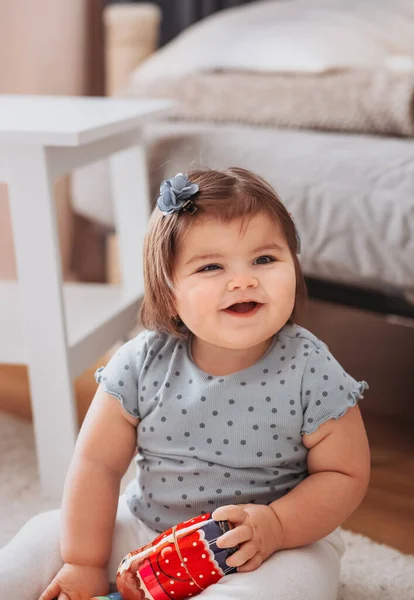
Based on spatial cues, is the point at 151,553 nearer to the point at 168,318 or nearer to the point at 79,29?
the point at 168,318

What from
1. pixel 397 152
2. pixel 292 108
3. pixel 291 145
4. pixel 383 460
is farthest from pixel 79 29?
pixel 383 460

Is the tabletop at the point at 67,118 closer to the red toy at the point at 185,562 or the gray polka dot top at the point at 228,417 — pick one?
the gray polka dot top at the point at 228,417

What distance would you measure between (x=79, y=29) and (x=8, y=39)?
330mm

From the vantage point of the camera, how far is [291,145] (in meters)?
1.40

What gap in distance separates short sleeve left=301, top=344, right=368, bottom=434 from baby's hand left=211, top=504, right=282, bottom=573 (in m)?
0.09

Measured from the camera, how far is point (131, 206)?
1447 mm

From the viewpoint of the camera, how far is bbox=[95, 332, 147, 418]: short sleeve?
84 centimetres

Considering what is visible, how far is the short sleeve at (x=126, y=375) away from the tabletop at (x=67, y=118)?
1.11 ft

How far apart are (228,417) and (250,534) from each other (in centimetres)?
12

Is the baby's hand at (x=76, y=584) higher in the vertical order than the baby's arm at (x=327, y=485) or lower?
lower

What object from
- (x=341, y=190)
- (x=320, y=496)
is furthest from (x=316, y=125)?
(x=320, y=496)

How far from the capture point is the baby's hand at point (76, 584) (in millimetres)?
775

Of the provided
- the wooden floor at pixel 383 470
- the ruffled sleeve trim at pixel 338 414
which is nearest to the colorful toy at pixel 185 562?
the ruffled sleeve trim at pixel 338 414

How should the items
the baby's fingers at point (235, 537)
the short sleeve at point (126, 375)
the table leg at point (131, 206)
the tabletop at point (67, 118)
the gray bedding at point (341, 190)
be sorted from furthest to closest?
the table leg at point (131, 206) < the gray bedding at point (341, 190) < the tabletop at point (67, 118) < the short sleeve at point (126, 375) < the baby's fingers at point (235, 537)
